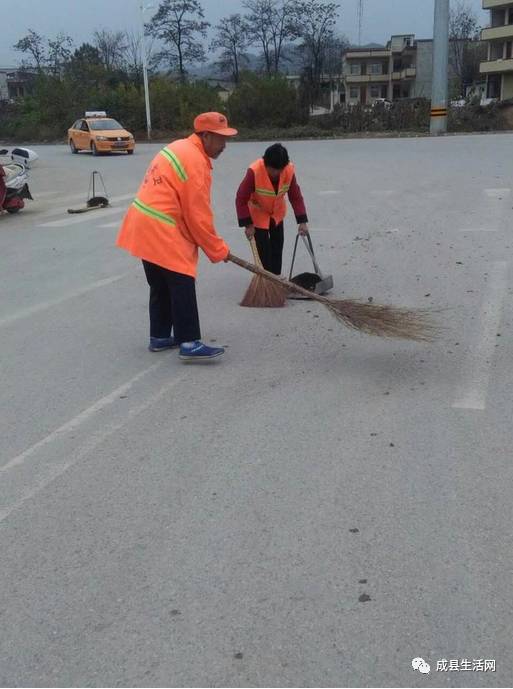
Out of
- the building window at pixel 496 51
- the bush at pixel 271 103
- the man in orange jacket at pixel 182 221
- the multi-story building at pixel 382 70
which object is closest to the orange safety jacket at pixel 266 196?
the man in orange jacket at pixel 182 221

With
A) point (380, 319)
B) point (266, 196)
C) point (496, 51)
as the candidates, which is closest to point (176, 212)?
point (380, 319)

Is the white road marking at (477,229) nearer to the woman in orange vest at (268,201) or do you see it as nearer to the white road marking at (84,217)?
the woman in orange vest at (268,201)

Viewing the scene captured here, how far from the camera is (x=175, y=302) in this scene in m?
5.58

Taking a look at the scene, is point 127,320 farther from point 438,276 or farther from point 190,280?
point 438,276

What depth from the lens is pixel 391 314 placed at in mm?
5531

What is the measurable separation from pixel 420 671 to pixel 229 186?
16.0 metres

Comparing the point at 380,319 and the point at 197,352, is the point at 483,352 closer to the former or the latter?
the point at 380,319

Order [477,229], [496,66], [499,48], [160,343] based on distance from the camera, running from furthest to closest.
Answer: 1. [499,48]
2. [496,66]
3. [477,229]
4. [160,343]

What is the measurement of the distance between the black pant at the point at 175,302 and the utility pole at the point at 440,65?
3115 centimetres

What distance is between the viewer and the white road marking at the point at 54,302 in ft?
23.9

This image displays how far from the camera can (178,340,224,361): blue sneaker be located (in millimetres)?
5684

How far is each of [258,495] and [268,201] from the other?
13.5 feet

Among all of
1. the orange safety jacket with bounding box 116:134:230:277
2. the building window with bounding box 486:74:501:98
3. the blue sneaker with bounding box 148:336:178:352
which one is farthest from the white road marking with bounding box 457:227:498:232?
the building window with bounding box 486:74:501:98

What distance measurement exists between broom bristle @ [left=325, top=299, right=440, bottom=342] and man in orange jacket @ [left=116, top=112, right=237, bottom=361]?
3.17ft
